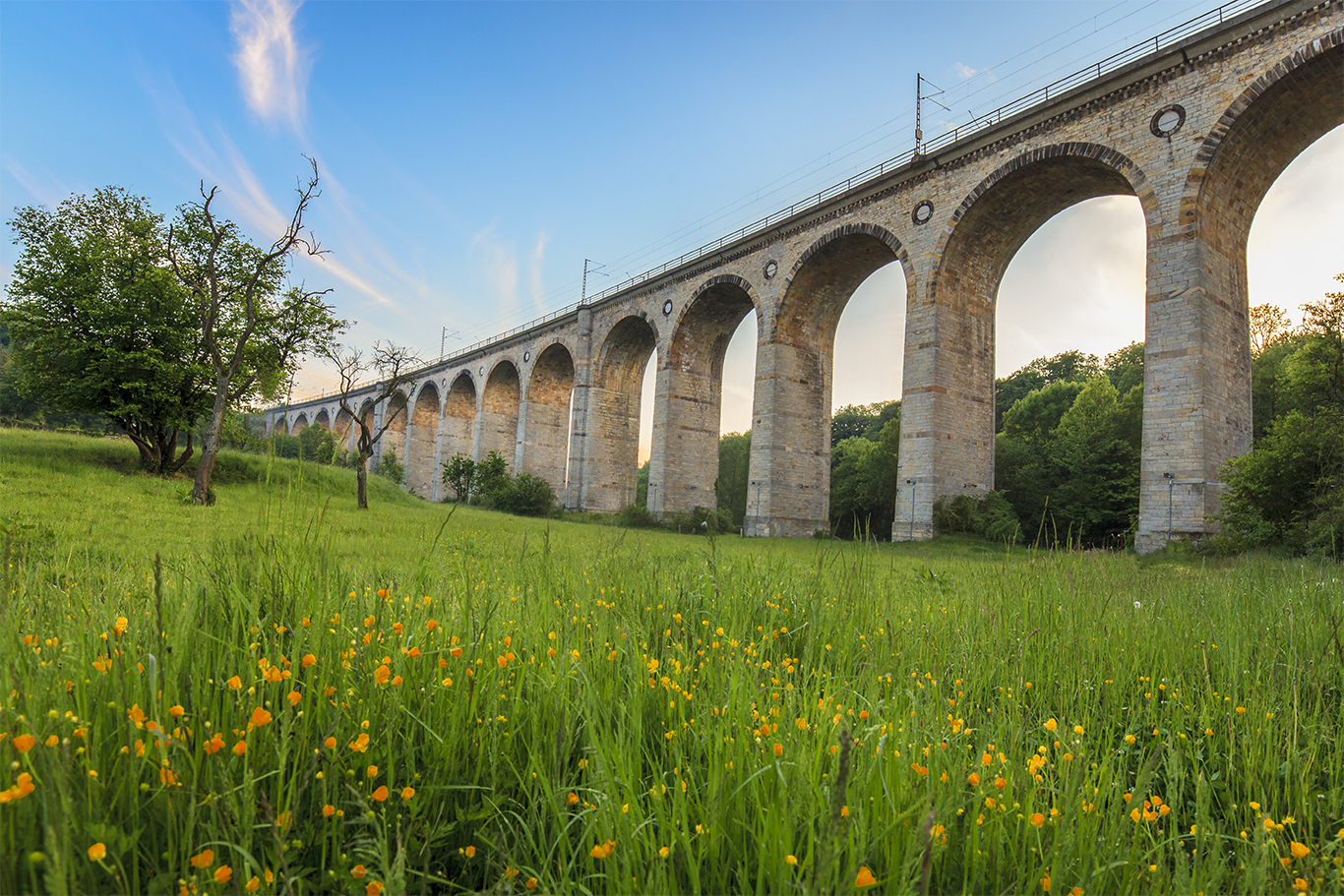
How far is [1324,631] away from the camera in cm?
317

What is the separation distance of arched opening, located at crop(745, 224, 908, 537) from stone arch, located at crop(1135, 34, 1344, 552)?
10.2 metres

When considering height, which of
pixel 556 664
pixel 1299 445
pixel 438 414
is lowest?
pixel 556 664

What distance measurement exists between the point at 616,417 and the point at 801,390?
41.4ft

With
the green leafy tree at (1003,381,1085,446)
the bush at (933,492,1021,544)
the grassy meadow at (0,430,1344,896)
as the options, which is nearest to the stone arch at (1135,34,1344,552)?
the bush at (933,492,1021,544)

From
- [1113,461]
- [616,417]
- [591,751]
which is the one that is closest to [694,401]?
[616,417]

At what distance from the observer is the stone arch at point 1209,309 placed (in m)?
15.2

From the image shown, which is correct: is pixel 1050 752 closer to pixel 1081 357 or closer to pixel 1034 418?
pixel 1034 418

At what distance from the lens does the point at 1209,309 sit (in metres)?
16.0

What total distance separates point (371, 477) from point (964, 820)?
30.4 metres

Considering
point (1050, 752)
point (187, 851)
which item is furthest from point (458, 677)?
point (1050, 752)

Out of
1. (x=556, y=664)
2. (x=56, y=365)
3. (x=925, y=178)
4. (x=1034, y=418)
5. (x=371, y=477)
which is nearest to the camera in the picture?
(x=556, y=664)

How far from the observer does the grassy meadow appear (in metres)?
1.16

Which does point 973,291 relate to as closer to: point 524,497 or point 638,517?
point 638,517

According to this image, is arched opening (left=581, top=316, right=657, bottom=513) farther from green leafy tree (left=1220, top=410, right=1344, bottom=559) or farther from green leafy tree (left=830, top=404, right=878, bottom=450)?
green leafy tree (left=830, top=404, right=878, bottom=450)
